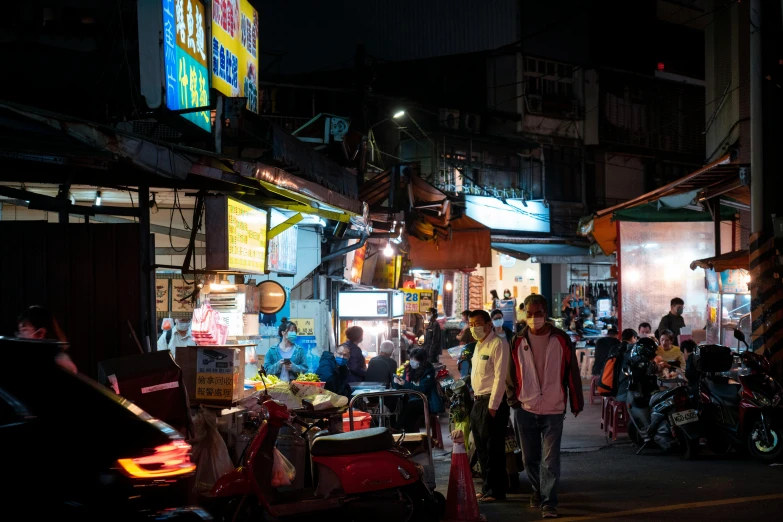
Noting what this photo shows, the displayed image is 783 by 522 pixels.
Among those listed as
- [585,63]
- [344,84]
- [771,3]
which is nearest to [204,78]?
[771,3]

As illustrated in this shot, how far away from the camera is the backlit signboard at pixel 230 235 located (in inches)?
378

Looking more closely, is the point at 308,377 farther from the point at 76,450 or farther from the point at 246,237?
the point at 76,450

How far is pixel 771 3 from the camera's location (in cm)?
1409

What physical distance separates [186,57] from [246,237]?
2658 millimetres

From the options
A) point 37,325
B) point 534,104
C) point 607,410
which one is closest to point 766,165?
point 607,410

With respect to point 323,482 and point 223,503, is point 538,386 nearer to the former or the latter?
point 323,482

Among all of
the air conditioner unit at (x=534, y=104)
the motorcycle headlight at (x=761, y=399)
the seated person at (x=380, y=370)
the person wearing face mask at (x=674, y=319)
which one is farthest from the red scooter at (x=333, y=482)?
the air conditioner unit at (x=534, y=104)

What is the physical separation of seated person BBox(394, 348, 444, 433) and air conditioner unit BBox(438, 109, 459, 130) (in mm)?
22530

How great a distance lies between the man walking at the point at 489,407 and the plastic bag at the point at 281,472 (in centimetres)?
242

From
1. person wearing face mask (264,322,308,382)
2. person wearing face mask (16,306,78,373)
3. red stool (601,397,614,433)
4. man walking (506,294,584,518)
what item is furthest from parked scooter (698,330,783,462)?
person wearing face mask (16,306,78,373)

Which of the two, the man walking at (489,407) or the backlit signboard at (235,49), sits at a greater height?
the backlit signboard at (235,49)

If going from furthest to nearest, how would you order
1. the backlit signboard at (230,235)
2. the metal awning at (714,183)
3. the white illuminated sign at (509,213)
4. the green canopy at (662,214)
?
the white illuminated sign at (509,213) → the green canopy at (662,214) → the metal awning at (714,183) → the backlit signboard at (230,235)

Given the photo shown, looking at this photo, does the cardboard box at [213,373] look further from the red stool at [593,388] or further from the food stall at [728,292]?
the food stall at [728,292]

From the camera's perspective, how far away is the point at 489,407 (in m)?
8.87
